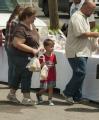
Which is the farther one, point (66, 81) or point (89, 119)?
point (66, 81)

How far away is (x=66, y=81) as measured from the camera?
9.40 m

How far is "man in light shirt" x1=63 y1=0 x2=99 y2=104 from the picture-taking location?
329 inches

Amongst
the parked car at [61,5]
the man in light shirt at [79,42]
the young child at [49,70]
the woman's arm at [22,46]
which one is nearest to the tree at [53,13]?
the young child at [49,70]

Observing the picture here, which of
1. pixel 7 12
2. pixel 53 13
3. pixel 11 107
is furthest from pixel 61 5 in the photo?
pixel 11 107

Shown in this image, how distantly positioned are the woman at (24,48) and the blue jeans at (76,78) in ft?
2.03

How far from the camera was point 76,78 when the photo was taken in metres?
8.58

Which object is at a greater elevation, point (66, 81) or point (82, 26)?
point (82, 26)

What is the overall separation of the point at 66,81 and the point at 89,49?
42.9 inches

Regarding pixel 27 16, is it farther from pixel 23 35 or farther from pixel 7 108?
pixel 7 108

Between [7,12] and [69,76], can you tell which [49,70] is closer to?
[69,76]

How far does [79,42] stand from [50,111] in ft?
3.86

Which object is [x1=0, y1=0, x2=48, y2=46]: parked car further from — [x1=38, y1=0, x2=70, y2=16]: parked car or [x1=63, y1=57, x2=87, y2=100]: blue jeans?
[x1=38, y1=0, x2=70, y2=16]: parked car

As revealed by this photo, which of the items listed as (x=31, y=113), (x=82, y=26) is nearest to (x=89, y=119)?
(x=31, y=113)

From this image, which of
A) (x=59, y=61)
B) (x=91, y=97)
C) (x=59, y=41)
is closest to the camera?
(x=91, y=97)
